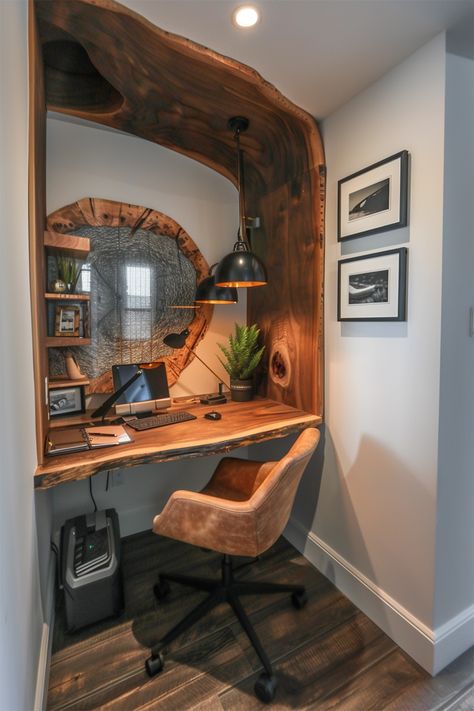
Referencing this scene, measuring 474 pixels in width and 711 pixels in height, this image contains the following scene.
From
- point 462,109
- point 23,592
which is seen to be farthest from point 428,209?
point 23,592

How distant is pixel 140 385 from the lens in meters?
1.98

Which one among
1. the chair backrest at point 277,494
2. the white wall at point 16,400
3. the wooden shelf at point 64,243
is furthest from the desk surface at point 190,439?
the wooden shelf at point 64,243

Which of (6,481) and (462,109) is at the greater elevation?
(462,109)

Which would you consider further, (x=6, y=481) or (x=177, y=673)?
(x=177, y=673)

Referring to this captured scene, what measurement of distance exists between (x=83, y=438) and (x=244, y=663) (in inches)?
45.9

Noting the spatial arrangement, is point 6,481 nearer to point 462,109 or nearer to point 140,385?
point 140,385

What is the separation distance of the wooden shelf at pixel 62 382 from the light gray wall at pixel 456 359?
1724mm

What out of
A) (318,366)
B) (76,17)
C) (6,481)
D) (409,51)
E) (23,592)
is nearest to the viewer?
(6,481)

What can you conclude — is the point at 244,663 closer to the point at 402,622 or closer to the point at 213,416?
the point at 402,622

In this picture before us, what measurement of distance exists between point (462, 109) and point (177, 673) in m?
2.50

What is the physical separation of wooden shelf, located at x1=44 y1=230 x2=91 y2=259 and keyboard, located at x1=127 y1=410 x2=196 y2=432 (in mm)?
892

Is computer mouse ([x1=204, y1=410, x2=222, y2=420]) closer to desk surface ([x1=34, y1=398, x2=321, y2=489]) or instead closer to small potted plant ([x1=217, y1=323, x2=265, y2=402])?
desk surface ([x1=34, y1=398, x2=321, y2=489])

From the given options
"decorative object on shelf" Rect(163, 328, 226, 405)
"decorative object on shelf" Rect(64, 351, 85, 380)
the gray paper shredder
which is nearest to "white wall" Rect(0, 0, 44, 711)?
the gray paper shredder

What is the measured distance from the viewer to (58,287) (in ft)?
5.51
